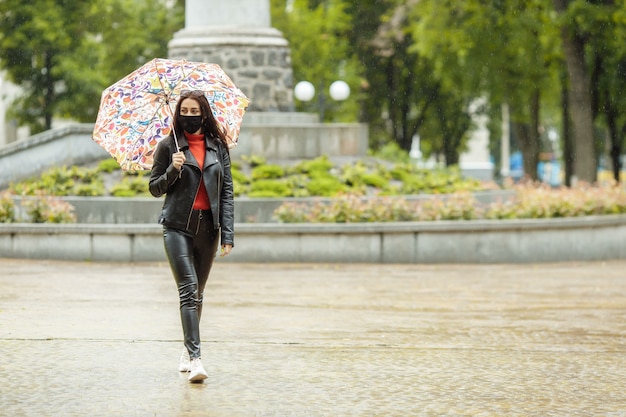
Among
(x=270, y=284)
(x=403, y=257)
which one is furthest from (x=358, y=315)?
(x=403, y=257)

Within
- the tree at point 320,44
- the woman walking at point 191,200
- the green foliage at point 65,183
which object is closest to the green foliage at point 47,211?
the green foliage at point 65,183

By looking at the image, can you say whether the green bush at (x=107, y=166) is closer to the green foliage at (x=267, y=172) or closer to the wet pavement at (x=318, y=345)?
the green foliage at (x=267, y=172)

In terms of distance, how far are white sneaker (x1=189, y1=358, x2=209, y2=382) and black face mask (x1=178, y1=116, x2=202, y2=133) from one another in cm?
145

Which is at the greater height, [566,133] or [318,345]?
[566,133]

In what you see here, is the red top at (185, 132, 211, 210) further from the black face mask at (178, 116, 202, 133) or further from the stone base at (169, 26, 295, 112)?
the stone base at (169, 26, 295, 112)

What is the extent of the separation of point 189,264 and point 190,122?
35.0 inches

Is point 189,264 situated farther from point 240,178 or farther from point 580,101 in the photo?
point 580,101

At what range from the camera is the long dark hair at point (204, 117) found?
350 inches

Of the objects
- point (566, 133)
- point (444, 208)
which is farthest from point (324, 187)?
point (566, 133)

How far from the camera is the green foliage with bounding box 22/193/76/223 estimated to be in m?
19.5

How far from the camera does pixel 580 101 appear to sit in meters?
33.9

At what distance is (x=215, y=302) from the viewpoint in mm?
13586

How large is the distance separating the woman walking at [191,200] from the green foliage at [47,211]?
1087 centimetres

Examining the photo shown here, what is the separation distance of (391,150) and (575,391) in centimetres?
2540
